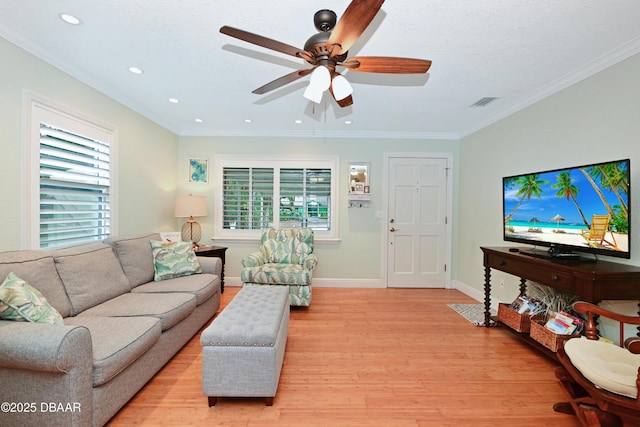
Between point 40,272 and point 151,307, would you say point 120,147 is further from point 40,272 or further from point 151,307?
point 151,307

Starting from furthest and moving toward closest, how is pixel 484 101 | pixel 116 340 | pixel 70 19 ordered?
pixel 484 101, pixel 70 19, pixel 116 340

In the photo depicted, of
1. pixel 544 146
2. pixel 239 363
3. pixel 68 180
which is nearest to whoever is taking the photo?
pixel 239 363

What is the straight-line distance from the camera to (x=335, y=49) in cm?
149

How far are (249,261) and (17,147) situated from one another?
223 centimetres

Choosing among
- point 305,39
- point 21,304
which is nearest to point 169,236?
point 21,304

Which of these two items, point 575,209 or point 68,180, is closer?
point 575,209

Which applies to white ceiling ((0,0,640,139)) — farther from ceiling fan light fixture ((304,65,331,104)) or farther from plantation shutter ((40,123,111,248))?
plantation shutter ((40,123,111,248))

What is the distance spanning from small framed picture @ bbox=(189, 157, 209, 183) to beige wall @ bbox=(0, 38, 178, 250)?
0.24 metres

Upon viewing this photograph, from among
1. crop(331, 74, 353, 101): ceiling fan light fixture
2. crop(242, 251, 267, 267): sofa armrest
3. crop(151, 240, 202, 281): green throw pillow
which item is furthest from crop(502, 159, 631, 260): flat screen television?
crop(151, 240, 202, 281): green throw pillow

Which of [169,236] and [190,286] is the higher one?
[169,236]

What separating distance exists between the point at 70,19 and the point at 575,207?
3.96 m

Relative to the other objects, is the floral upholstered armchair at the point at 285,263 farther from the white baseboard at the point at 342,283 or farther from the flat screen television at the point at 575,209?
the flat screen television at the point at 575,209

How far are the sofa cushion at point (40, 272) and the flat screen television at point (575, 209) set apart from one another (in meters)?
3.82

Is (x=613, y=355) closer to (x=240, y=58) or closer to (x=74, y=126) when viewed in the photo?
(x=240, y=58)
